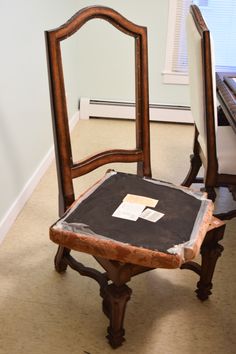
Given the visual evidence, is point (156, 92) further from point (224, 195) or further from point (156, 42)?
point (224, 195)

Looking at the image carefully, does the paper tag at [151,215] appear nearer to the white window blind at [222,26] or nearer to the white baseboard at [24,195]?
the white baseboard at [24,195]

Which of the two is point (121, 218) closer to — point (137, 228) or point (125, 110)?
point (137, 228)

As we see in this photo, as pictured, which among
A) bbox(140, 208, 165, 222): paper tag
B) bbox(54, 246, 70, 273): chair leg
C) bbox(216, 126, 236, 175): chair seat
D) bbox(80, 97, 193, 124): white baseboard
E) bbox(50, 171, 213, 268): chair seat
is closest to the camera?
bbox(50, 171, 213, 268): chair seat

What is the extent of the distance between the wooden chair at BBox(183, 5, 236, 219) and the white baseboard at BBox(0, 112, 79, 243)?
3.13 ft

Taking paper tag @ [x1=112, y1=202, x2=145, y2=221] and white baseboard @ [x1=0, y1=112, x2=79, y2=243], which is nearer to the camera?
paper tag @ [x1=112, y1=202, x2=145, y2=221]

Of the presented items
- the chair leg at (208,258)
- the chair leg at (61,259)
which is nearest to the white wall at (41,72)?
the chair leg at (61,259)

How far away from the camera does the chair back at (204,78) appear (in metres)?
1.53

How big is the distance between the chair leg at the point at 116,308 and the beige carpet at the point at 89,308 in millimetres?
48

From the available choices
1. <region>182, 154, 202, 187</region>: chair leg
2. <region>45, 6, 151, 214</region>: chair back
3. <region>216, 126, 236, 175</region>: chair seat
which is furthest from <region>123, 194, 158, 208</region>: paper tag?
<region>182, 154, 202, 187</region>: chair leg

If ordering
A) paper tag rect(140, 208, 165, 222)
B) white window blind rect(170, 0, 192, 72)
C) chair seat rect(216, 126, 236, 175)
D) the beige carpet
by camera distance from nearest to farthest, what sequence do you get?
paper tag rect(140, 208, 165, 222), the beige carpet, chair seat rect(216, 126, 236, 175), white window blind rect(170, 0, 192, 72)

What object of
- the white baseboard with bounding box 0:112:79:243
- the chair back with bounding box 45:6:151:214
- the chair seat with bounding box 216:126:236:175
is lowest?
the white baseboard with bounding box 0:112:79:243

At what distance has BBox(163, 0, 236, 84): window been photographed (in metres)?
3.08

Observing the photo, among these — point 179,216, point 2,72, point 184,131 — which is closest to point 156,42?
point 184,131

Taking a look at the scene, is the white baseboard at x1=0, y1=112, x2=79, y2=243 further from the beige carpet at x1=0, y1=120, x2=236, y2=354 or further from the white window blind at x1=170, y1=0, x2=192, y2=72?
the white window blind at x1=170, y1=0, x2=192, y2=72
